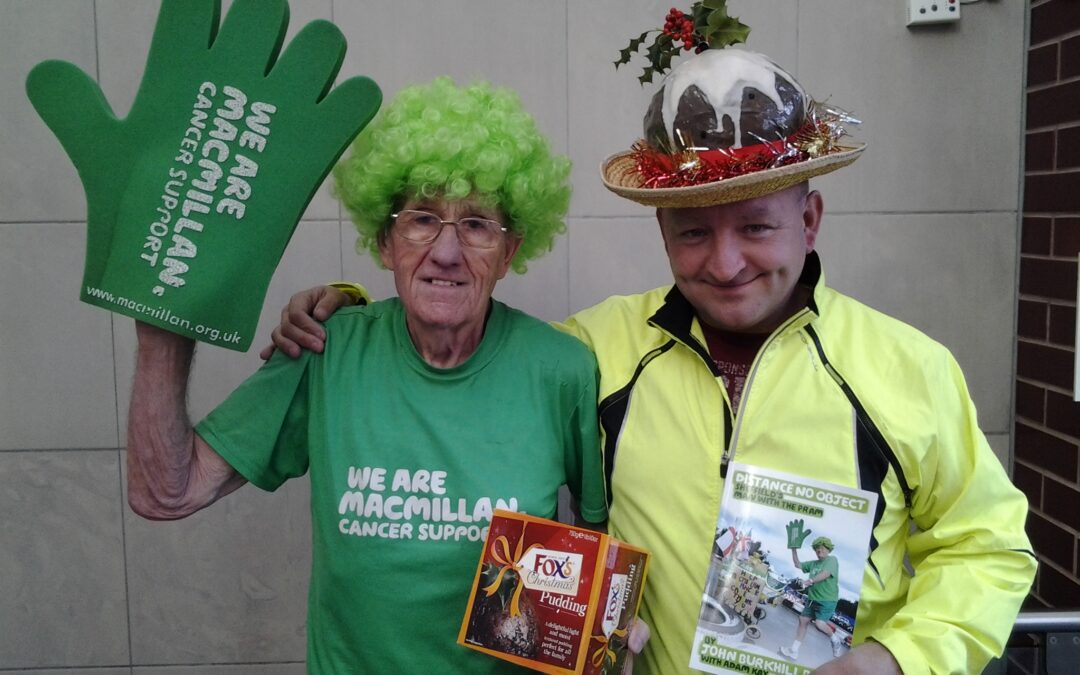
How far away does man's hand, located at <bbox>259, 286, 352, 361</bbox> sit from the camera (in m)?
1.72

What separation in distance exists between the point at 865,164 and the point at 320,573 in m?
2.03

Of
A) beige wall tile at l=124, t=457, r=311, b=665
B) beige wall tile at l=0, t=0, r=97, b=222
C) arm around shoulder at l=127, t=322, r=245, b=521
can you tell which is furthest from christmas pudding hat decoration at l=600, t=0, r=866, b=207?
beige wall tile at l=0, t=0, r=97, b=222

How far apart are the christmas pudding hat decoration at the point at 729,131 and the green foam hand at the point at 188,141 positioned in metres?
0.58

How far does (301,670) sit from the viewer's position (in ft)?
9.21

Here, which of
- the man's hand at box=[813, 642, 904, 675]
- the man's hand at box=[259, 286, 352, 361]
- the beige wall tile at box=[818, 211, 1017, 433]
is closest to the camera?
the man's hand at box=[813, 642, 904, 675]

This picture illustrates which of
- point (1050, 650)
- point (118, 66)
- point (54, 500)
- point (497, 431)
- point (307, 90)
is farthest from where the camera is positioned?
point (54, 500)

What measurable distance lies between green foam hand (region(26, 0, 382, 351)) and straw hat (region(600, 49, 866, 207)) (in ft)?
1.91

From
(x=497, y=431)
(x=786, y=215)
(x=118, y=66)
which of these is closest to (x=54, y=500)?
(x=118, y=66)

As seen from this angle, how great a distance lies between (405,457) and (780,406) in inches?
29.2

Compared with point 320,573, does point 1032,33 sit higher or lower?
higher

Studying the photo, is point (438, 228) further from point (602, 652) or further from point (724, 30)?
point (602, 652)

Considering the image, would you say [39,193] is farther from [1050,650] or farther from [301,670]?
[1050,650]

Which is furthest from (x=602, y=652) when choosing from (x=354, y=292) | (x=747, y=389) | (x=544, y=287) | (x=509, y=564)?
(x=544, y=287)

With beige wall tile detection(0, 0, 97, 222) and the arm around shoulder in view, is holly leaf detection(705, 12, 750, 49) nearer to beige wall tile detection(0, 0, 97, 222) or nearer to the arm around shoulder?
the arm around shoulder
